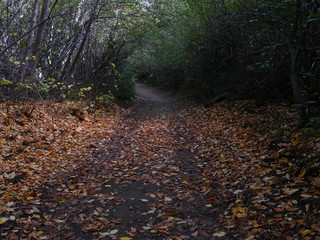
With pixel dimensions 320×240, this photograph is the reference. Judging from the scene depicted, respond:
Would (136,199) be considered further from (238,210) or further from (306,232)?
(306,232)

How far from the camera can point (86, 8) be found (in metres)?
11.4

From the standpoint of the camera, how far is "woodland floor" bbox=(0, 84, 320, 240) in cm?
368

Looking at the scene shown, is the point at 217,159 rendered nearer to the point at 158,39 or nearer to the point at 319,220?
the point at 319,220

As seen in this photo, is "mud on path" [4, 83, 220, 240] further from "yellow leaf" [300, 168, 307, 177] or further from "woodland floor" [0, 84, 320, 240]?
"yellow leaf" [300, 168, 307, 177]

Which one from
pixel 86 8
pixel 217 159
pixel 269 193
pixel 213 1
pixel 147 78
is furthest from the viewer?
pixel 147 78

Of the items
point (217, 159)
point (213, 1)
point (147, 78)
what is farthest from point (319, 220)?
point (147, 78)

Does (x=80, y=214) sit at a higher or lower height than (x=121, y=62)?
lower

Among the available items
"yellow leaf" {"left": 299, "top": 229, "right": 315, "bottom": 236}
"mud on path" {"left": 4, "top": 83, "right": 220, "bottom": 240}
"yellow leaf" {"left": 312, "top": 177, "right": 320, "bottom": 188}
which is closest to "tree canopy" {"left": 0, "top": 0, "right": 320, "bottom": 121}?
"yellow leaf" {"left": 312, "top": 177, "right": 320, "bottom": 188}

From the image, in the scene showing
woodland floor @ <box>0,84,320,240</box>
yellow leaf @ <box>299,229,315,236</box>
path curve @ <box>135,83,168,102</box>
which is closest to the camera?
yellow leaf @ <box>299,229,315,236</box>

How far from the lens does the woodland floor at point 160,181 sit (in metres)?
3.68

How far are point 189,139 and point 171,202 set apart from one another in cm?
412

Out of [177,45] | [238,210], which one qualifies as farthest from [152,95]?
[238,210]

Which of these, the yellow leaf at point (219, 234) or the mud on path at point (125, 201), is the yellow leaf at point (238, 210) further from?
the yellow leaf at point (219, 234)

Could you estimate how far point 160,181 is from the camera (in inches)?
211
